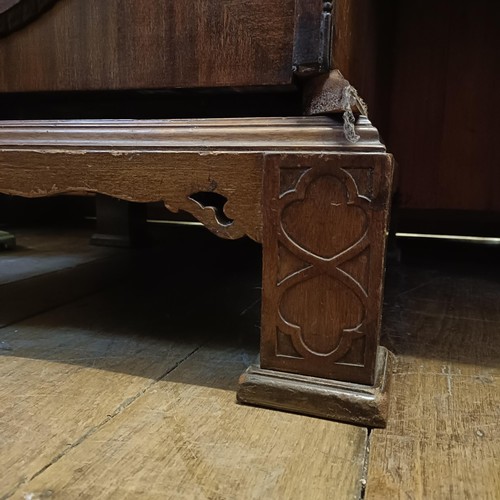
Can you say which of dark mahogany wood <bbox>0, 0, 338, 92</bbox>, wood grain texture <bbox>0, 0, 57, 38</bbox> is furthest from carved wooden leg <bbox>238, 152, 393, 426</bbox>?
wood grain texture <bbox>0, 0, 57, 38</bbox>

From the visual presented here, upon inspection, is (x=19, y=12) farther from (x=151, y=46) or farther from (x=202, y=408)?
(x=202, y=408)

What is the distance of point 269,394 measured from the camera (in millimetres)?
576

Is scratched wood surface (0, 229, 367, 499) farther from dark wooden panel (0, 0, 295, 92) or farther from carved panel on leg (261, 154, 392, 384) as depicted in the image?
dark wooden panel (0, 0, 295, 92)

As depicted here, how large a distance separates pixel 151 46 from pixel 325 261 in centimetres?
31

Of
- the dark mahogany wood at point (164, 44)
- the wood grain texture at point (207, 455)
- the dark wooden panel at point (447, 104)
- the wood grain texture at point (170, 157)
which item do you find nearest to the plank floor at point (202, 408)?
the wood grain texture at point (207, 455)

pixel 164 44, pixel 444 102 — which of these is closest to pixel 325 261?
pixel 164 44

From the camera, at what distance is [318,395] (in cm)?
56

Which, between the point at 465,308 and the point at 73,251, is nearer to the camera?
the point at 465,308

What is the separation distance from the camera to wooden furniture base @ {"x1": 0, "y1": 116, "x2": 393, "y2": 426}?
21.3 inches

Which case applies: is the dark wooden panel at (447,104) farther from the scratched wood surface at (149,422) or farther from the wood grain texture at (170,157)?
the wood grain texture at (170,157)

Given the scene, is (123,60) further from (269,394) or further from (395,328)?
(395,328)

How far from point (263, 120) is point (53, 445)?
37 cm

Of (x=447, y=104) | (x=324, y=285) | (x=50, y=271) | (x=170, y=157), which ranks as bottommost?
(x=50, y=271)

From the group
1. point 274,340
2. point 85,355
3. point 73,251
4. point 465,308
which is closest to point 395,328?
point 465,308
